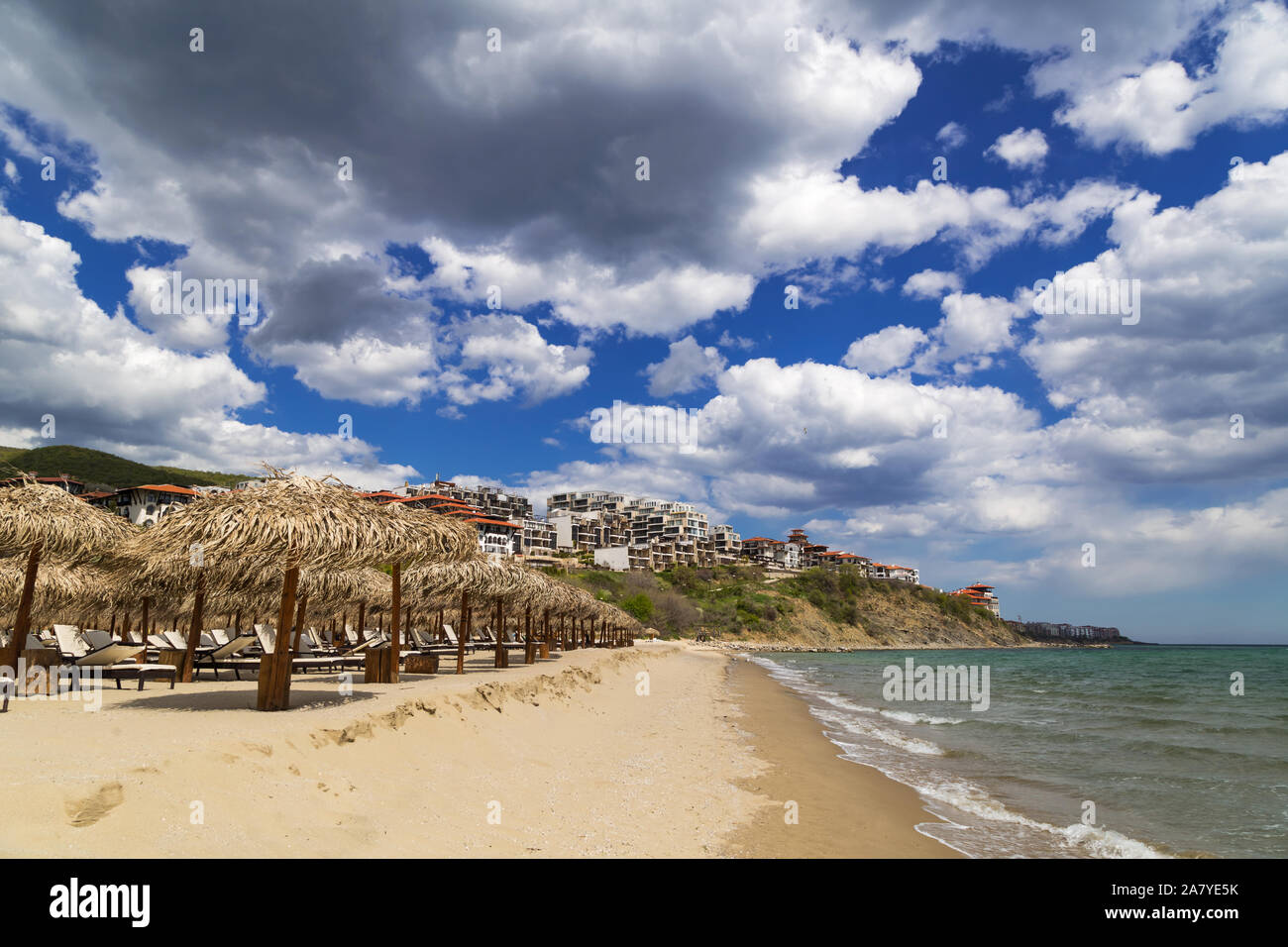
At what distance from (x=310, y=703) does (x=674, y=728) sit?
6531mm

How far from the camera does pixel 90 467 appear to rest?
263 feet

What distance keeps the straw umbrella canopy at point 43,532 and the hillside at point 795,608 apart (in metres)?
57.1

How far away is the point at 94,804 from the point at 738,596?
92.8 meters

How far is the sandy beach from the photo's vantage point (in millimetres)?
3900

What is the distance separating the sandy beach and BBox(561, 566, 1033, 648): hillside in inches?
2267

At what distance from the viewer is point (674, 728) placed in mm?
12688

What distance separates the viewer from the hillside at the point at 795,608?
265 feet

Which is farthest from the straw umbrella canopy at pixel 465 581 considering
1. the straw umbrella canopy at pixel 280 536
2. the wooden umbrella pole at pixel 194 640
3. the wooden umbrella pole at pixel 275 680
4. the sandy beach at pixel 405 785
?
the wooden umbrella pole at pixel 275 680

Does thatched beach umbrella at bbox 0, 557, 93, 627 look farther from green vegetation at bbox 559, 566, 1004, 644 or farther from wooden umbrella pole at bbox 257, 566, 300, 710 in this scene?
green vegetation at bbox 559, 566, 1004, 644

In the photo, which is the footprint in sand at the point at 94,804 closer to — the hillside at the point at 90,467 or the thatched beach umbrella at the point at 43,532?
the thatched beach umbrella at the point at 43,532

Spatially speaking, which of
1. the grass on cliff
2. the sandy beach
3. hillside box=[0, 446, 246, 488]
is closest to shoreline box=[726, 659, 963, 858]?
the sandy beach

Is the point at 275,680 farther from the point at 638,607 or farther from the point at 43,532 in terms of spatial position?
the point at 638,607
